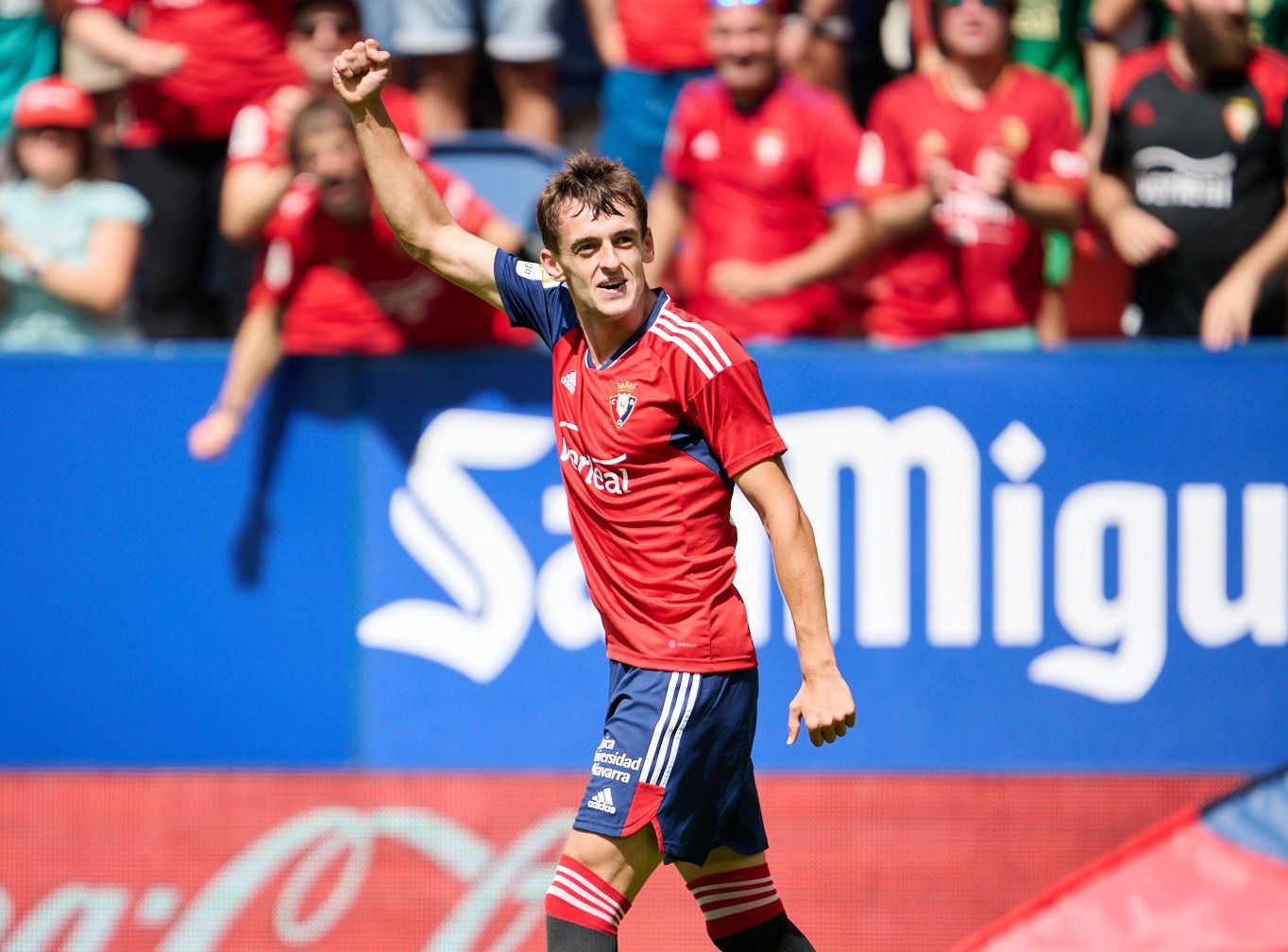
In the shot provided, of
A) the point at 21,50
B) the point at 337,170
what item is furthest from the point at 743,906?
the point at 21,50

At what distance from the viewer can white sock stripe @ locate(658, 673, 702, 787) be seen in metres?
3.73

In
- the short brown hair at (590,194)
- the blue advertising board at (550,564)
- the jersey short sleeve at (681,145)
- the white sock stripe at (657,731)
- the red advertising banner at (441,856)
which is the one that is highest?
the short brown hair at (590,194)

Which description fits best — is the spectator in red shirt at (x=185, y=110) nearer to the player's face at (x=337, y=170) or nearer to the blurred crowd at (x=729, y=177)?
the blurred crowd at (x=729, y=177)

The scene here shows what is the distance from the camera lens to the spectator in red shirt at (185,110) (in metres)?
6.51

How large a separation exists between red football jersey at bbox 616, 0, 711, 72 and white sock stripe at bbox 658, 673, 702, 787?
3499mm

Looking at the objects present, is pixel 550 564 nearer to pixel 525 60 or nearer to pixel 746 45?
pixel 746 45

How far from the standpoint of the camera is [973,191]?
6.14m

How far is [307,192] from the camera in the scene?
19.3ft

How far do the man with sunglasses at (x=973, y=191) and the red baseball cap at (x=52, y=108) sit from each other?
280 centimetres

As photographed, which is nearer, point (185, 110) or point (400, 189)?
point (400, 189)

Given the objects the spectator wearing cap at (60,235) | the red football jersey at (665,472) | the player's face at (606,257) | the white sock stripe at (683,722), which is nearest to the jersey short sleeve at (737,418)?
the red football jersey at (665,472)

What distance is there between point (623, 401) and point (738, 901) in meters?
1.18

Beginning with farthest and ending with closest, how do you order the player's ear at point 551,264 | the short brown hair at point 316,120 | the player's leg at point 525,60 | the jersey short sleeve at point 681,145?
the player's leg at point 525,60 < the jersey short sleeve at point 681,145 < the short brown hair at point 316,120 < the player's ear at point 551,264

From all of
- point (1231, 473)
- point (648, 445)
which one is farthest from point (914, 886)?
point (648, 445)
